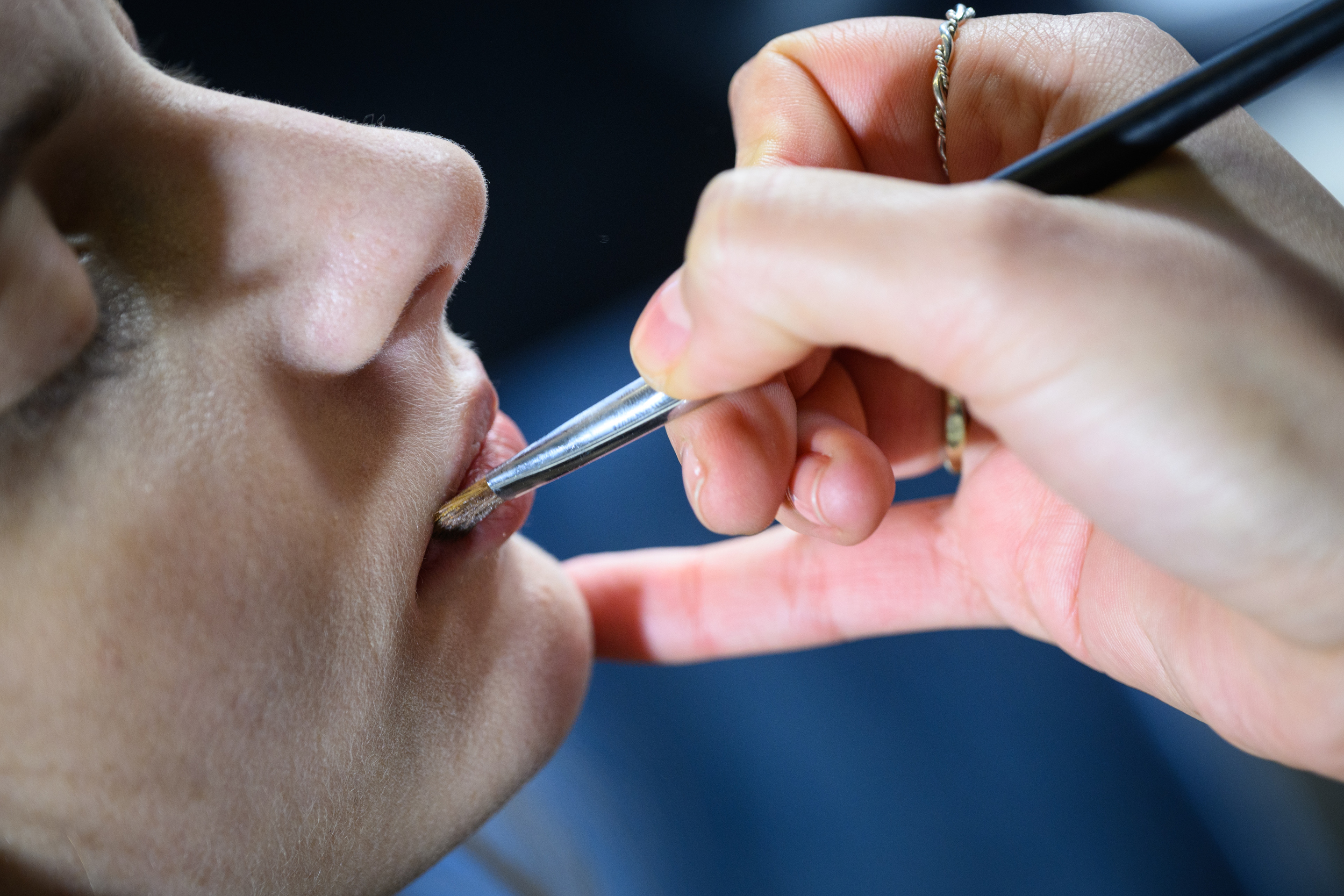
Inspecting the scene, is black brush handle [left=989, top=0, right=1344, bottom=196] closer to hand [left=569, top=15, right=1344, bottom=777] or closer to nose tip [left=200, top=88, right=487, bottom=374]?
hand [left=569, top=15, right=1344, bottom=777]

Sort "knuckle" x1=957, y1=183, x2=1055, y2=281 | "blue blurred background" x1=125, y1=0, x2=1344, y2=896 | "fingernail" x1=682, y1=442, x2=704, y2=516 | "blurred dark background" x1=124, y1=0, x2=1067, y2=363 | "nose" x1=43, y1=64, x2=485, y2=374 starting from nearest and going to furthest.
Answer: "knuckle" x1=957, y1=183, x2=1055, y2=281, "nose" x1=43, y1=64, x2=485, y2=374, "fingernail" x1=682, y1=442, x2=704, y2=516, "blue blurred background" x1=125, y1=0, x2=1344, y2=896, "blurred dark background" x1=124, y1=0, x2=1067, y2=363

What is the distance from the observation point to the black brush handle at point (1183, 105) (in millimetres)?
346

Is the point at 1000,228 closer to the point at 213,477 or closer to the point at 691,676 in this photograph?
the point at 213,477

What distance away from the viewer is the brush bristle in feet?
1.67

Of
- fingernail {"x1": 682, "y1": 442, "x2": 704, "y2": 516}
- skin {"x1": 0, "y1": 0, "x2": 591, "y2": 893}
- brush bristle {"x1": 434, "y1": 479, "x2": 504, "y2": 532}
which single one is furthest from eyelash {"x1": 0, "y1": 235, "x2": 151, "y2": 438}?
fingernail {"x1": 682, "y1": 442, "x2": 704, "y2": 516}

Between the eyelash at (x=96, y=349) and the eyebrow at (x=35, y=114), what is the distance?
5 cm

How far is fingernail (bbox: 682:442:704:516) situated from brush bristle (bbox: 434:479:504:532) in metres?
0.11

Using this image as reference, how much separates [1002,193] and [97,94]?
41 centimetres


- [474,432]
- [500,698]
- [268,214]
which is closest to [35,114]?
[268,214]

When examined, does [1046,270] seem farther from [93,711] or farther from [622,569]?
[622,569]

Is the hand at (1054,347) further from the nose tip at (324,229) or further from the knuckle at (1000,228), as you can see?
the nose tip at (324,229)

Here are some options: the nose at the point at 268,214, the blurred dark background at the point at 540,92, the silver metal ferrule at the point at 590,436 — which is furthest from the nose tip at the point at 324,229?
the blurred dark background at the point at 540,92

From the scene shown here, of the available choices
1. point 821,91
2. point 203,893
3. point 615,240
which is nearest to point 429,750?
point 203,893

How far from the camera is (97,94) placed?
1.38ft
